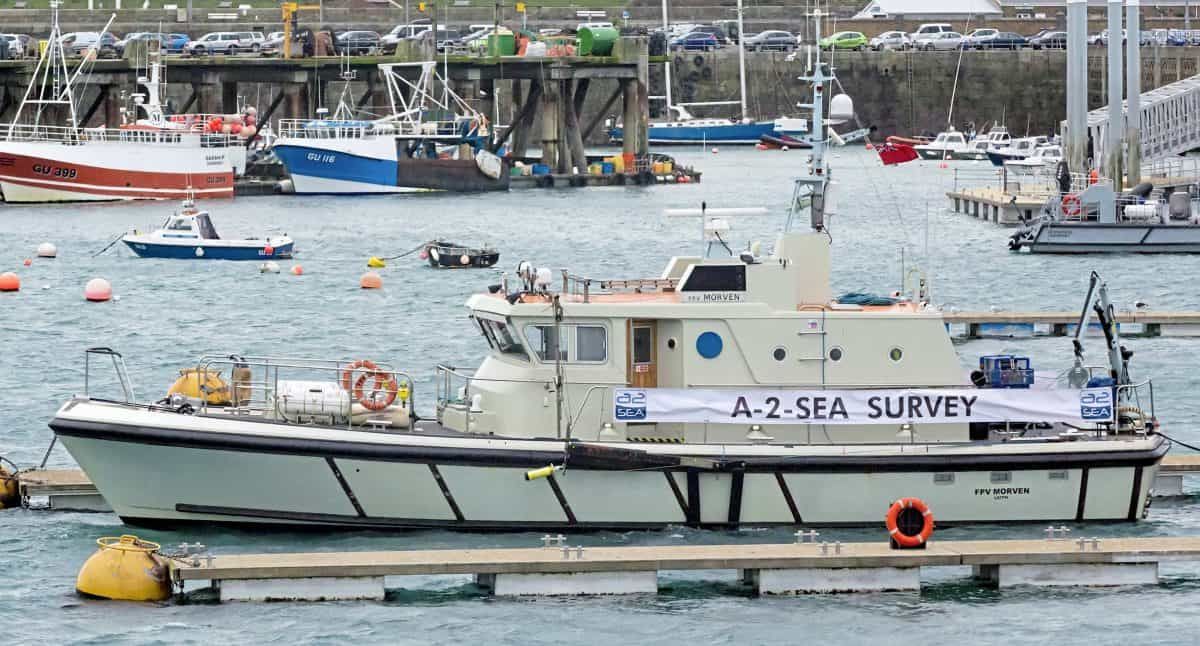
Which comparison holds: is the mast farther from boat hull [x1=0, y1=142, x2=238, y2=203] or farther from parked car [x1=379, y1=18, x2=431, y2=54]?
parked car [x1=379, y1=18, x2=431, y2=54]

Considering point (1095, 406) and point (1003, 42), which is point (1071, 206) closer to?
point (1095, 406)

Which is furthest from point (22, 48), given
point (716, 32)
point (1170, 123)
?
point (1170, 123)

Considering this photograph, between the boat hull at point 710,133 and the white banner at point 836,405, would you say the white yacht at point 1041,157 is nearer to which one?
the boat hull at point 710,133

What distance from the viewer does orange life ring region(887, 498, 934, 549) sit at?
60.5 feet

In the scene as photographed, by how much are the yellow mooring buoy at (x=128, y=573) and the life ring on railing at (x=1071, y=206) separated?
115 ft

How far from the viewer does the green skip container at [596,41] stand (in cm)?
7456

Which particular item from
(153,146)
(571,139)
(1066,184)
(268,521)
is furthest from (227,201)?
(268,521)

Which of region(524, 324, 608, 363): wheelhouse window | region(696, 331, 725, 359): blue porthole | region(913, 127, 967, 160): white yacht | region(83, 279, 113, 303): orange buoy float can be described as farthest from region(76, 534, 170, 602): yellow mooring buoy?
region(913, 127, 967, 160): white yacht

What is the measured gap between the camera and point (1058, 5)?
360ft

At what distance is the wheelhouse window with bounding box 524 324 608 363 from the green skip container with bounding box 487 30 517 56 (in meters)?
56.0

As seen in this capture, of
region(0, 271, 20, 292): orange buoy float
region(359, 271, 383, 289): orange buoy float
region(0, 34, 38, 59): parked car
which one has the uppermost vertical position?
region(0, 34, 38, 59): parked car

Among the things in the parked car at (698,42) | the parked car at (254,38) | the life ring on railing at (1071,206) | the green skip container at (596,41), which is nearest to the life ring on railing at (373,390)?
the life ring on railing at (1071,206)

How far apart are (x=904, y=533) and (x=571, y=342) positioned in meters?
3.59

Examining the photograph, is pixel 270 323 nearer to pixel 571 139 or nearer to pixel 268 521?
pixel 268 521
